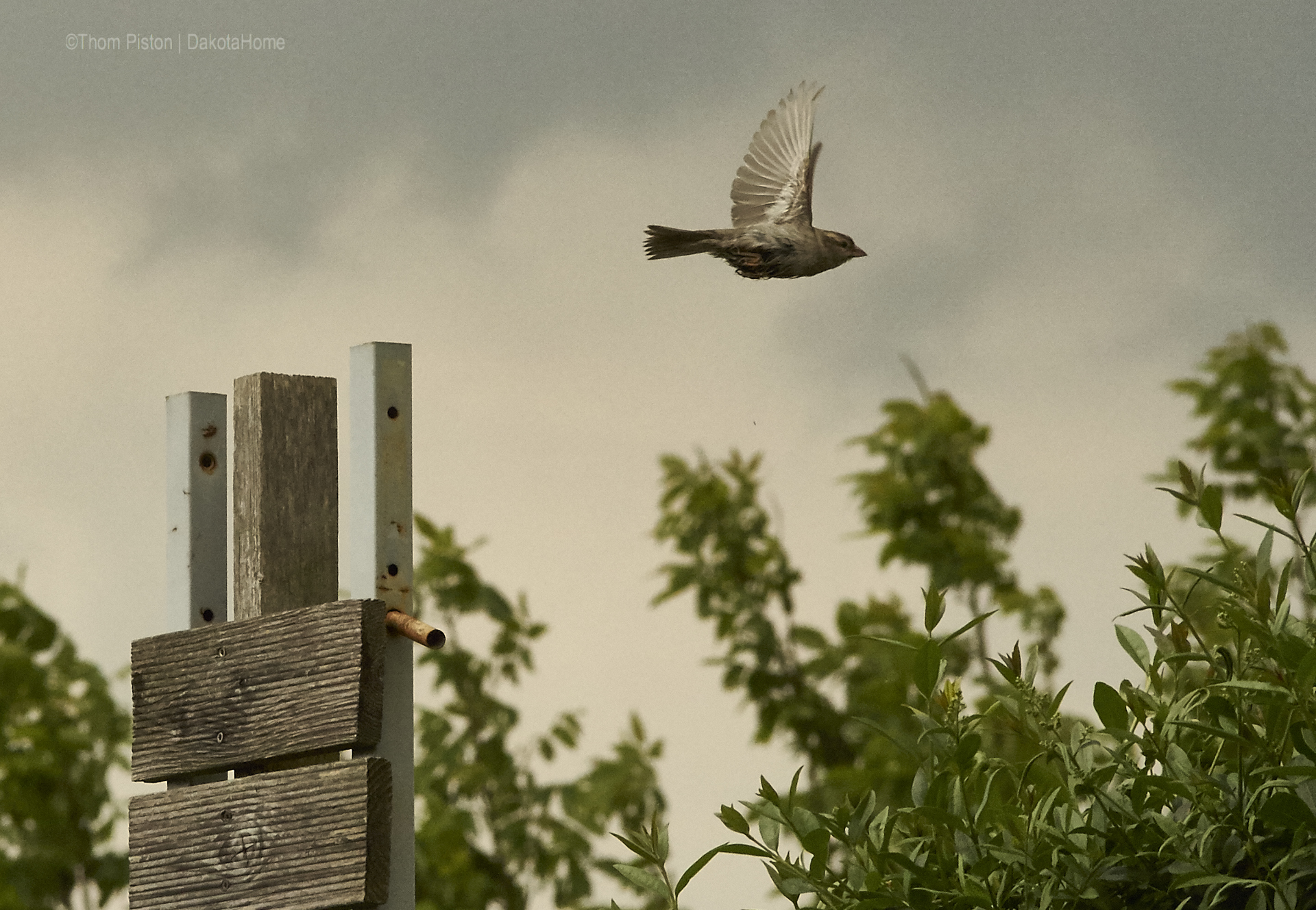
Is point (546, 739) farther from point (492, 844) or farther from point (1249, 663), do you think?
point (1249, 663)

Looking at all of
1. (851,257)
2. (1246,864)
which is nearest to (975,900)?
(1246,864)

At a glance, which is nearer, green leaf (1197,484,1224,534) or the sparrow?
green leaf (1197,484,1224,534)

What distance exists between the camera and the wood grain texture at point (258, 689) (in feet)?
10.7

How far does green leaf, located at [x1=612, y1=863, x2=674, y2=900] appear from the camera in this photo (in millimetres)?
1661

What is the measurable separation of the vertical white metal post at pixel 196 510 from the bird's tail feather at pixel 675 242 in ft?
4.27

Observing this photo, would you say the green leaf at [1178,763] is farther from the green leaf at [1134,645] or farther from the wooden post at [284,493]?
the wooden post at [284,493]

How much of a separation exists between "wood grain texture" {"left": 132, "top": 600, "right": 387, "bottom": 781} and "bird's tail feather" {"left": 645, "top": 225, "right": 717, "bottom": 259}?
149cm

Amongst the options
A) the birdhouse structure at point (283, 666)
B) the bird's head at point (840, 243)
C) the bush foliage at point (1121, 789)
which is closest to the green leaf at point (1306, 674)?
the bush foliage at point (1121, 789)

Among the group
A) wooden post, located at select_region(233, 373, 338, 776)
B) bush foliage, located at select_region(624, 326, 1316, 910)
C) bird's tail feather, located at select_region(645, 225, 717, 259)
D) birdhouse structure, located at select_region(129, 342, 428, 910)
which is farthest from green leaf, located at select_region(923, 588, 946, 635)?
bird's tail feather, located at select_region(645, 225, 717, 259)

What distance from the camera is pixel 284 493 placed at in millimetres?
3660

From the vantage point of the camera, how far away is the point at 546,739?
961cm

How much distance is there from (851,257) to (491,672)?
5.77 m

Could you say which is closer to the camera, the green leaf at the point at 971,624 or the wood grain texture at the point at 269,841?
the green leaf at the point at 971,624

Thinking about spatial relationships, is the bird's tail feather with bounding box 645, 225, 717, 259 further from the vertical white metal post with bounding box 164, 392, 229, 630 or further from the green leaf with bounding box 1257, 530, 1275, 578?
the green leaf with bounding box 1257, 530, 1275, 578
